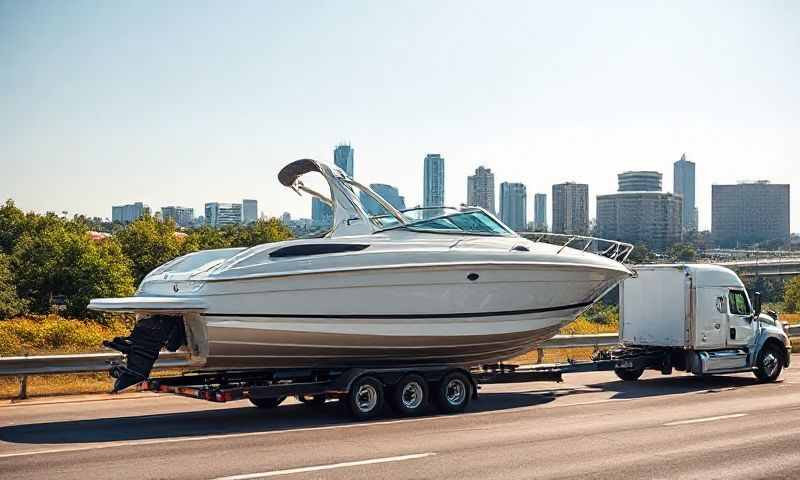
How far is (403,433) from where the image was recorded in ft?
41.0

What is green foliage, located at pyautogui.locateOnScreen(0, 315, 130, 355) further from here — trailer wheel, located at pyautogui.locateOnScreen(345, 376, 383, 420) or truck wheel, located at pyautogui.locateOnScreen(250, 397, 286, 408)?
trailer wheel, located at pyautogui.locateOnScreen(345, 376, 383, 420)

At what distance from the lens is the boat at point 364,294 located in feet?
43.5

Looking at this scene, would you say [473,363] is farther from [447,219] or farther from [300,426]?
[300,426]

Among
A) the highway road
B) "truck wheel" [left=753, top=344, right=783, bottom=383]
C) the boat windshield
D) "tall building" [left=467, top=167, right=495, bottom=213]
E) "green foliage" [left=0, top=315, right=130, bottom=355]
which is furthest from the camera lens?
"tall building" [left=467, top=167, right=495, bottom=213]

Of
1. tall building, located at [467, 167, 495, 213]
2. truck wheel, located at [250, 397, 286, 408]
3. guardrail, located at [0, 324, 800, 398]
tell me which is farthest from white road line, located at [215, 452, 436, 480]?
tall building, located at [467, 167, 495, 213]

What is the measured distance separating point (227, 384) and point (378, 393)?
2.43 metres

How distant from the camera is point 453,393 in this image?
49.3 feet

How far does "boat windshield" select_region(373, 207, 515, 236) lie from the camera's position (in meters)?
15.9

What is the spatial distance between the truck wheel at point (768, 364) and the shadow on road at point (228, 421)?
1609 mm

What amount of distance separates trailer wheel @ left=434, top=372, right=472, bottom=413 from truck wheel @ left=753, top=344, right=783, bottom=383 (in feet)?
27.0

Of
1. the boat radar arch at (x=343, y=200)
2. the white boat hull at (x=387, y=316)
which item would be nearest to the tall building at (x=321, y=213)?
the boat radar arch at (x=343, y=200)

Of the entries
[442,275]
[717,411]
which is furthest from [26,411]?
[717,411]

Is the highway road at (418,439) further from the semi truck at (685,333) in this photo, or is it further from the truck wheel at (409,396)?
the semi truck at (685,333)

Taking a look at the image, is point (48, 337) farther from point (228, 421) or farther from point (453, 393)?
point (453, 393)
